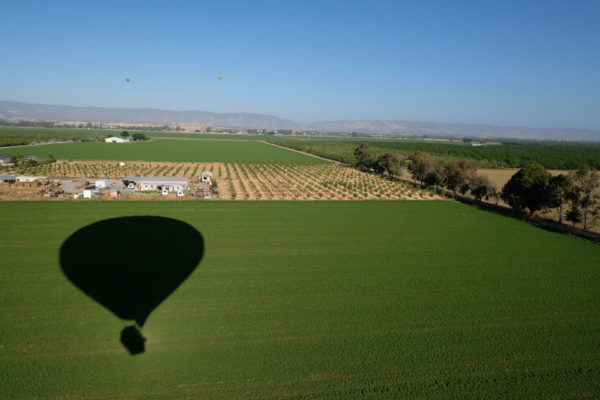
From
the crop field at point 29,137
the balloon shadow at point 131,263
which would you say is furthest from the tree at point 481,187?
the crop field at point 29,137

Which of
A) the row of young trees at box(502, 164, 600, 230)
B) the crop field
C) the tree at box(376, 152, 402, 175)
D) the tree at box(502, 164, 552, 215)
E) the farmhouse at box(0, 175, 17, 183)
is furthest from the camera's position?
the crop field

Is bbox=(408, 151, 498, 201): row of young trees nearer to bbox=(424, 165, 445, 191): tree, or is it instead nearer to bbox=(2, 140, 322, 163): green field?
bbox=(424, 165, 445, 191): tree

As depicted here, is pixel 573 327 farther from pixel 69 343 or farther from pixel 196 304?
pixel 69 343

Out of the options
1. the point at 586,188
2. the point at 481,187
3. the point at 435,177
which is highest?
the point at 586,188

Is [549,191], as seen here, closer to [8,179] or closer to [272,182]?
[272,182]

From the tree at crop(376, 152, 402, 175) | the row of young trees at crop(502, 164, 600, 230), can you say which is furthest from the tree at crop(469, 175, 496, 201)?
the tree at crop(376, 152, 402, 175)

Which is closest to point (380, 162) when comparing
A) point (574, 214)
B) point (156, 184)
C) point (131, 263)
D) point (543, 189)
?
point (543, 189)

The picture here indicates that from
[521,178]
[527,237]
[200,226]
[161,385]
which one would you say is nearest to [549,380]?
[161,385]
